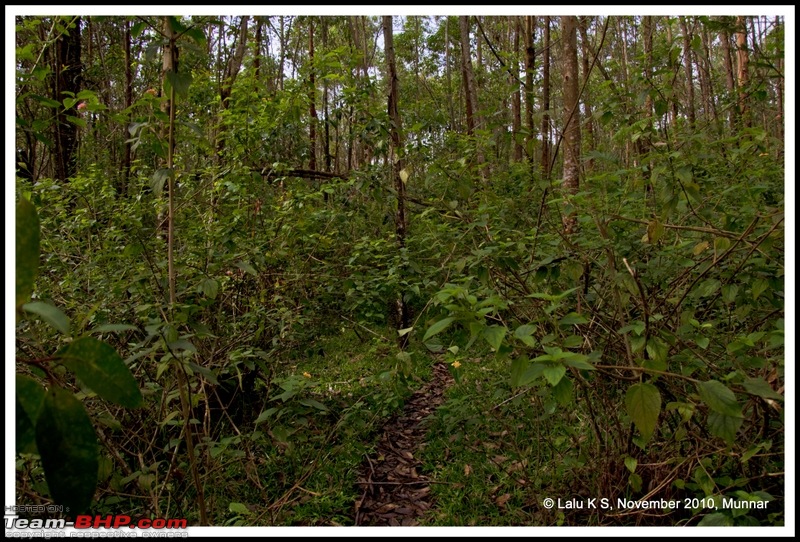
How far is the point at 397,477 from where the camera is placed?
9.44 feet

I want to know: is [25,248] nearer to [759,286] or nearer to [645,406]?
[645,406]

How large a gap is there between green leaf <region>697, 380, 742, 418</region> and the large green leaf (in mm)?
1564

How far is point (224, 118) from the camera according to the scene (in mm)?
4625

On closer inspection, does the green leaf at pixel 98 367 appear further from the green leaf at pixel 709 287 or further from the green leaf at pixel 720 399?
the green leaf at pixel 709 287

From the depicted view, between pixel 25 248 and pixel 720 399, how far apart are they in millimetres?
1633

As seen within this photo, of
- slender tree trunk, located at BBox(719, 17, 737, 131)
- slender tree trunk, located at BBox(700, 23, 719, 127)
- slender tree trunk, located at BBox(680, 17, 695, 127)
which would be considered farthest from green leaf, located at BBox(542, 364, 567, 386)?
slender tree trunk, located at BBox(700, 23, 719, 127)

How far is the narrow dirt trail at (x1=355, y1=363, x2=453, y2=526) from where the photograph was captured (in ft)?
8.42

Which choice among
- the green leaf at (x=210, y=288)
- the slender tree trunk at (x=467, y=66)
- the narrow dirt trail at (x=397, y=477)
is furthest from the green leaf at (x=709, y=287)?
the slender tree trunk at (x=467, y=66)

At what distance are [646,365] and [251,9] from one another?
184cm

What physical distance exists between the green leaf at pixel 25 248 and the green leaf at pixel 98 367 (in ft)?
0.39

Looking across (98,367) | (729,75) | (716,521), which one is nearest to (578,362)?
(716,521)

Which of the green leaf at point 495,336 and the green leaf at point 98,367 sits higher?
the green leaf at point 98,367

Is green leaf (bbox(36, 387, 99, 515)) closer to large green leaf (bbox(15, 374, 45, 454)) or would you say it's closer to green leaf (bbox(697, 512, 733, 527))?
large green leaf (bbox(15, 374, 45, 454))

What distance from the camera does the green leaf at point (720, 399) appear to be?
1.31 m
